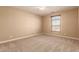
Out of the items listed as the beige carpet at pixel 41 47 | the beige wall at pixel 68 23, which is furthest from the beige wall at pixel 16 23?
the beige wall at pixel 68 23

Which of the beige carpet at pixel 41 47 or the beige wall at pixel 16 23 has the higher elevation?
the beige wall at pixel 16 23

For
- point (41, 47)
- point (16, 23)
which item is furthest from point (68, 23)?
point (16, 23)

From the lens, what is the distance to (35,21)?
566 centimetres

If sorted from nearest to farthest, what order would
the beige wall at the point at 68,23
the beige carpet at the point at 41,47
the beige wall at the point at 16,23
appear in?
the beige carpet at the point at 41,47 → the beige wall at the point at 16,23 → the beige wall at the point at 68,23

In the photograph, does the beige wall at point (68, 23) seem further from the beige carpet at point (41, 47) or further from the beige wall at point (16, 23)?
the beige wall at point (16, 23)

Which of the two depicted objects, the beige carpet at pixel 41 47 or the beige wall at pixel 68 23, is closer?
the beige carpet at pixel 41 47

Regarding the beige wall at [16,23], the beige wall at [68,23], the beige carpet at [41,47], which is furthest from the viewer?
the beige wall at [68,23]

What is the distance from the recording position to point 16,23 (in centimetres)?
439

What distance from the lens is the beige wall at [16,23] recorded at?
3.69 meters

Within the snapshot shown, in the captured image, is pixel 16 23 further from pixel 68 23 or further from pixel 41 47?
pixel 68 23
